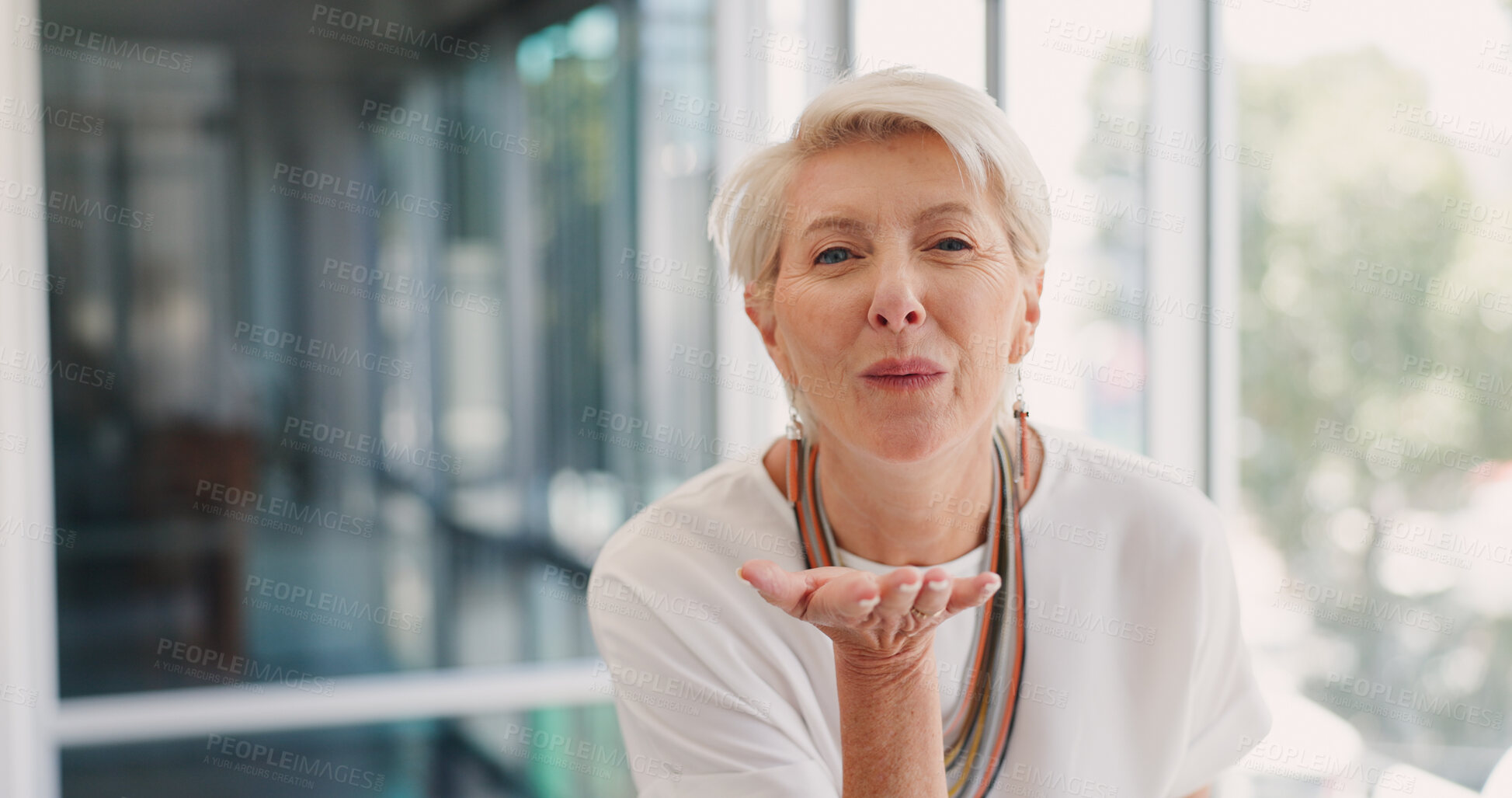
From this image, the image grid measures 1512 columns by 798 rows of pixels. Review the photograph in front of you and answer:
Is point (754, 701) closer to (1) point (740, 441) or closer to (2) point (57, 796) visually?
(1) point (740, 441)

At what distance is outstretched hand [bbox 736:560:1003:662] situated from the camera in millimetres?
948

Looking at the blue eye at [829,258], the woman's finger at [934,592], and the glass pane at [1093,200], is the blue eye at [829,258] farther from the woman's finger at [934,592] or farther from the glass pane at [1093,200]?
the glass pane at [1093,200]

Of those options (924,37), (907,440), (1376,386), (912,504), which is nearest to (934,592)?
(907,440)

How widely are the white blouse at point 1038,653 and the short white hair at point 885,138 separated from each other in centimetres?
34

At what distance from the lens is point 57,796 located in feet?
9.63

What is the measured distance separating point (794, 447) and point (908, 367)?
30cm

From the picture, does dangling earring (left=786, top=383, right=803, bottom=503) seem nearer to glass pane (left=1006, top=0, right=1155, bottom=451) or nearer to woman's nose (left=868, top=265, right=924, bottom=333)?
woman's nose (left=868, top=265, right=924, bottom=333)

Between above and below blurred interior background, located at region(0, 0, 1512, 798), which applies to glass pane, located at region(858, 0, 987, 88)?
above

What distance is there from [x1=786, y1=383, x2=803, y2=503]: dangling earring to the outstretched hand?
0.40 meters

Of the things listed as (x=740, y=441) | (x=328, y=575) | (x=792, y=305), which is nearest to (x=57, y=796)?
(x=328, y=575)

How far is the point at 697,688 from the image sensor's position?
129 cm

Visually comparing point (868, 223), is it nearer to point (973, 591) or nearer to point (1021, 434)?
point (1021, 434)

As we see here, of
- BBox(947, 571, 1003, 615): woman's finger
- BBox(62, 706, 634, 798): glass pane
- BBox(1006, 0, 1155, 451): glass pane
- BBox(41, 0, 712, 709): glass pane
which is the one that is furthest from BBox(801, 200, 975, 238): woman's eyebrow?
BBox(62, 706, 634, 798): glass pane

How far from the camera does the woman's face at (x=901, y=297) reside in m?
1.24
